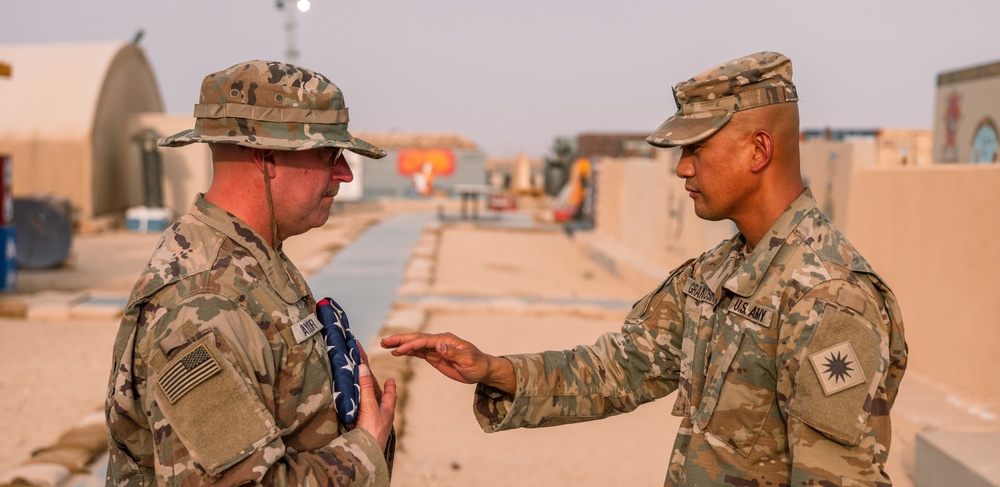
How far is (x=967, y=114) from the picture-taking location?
19750 mm

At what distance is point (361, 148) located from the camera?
79.4 inches

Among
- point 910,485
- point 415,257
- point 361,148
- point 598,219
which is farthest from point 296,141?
point 598,219

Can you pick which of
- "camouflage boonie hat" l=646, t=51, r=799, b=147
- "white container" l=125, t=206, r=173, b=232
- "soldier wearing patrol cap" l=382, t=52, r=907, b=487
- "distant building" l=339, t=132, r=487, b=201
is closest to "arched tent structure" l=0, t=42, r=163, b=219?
"white container" l=125, t=206, r=173, b=232

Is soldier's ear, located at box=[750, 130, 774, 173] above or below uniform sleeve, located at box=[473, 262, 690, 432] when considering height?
above

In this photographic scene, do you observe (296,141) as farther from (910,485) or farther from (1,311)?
(1,311)

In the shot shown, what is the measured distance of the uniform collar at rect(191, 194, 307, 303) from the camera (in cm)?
186

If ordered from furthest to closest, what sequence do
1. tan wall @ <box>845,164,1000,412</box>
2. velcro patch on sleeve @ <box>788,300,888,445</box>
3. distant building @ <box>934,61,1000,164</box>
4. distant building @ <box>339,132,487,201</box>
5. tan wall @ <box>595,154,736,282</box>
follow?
distant building @ <box>339,132,487,201</box>, distant building @ <box>934,61,1000,164</box>, tan wall @ <box>595,154,736,282</box>, tan wall @ <box>845,164,1000,412</box>, velcro patch on sleeve @ <box>788,300,888,445</box>

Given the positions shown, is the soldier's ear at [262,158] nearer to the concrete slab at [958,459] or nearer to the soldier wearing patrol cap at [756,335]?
the soldier wearing patrol cap at [756,335]

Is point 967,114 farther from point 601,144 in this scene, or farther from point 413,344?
point 413,344

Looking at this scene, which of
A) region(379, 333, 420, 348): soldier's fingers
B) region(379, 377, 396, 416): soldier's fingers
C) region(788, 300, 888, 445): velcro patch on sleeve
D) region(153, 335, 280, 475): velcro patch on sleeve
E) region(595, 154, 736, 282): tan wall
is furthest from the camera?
region(595, 154, 736, 282): tan wall

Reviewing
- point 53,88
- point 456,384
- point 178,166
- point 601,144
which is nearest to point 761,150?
point 456,384

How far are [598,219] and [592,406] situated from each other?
1920cm

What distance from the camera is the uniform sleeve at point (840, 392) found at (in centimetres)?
175

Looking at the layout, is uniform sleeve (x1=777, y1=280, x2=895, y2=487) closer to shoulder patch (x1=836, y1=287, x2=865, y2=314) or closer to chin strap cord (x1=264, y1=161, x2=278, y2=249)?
shoulder patch (x1=836, y1=287, x2=865, y2=314)
